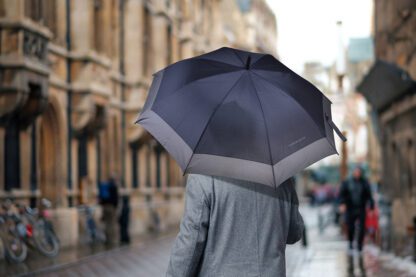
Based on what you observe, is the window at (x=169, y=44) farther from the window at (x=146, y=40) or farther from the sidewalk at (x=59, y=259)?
the sidewalk at (x=59, y=259)

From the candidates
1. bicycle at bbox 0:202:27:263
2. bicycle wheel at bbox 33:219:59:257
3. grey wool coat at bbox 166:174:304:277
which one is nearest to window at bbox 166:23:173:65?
bicycle wheel at bbox 33:219:59:257

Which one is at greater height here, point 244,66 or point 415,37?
point 415,37

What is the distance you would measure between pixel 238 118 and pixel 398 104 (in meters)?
25.6

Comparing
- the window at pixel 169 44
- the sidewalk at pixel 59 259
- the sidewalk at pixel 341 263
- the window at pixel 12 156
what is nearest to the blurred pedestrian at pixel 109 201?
the sidewalk at pixel 59 259

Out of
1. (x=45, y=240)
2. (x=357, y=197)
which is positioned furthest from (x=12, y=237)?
(x=357, y=197)

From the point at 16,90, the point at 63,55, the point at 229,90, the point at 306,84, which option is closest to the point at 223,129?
the point at 229,90

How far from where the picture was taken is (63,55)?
2622cm

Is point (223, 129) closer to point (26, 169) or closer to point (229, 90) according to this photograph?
point (229, 90)

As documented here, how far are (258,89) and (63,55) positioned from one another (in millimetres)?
20987

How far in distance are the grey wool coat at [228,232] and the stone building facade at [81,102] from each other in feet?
53.2

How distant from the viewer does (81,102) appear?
1060 inches

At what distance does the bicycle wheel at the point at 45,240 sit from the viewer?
19.8 meters

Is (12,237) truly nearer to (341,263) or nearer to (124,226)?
(341,263)

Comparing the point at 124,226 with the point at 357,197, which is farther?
the point at 124,226
